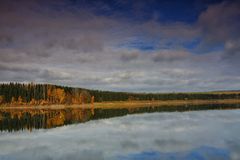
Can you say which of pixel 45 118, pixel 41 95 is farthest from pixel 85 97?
pixel 45 118

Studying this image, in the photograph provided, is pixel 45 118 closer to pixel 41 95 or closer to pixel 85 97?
pixel 41 95

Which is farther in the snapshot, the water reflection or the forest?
the forest

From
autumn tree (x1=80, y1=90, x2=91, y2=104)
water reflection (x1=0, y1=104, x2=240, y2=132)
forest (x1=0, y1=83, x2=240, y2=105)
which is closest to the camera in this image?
water reflection (x1=0, y1=104, x2=240, y2=132)

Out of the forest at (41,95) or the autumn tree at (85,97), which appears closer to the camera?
the forest at (41,95)

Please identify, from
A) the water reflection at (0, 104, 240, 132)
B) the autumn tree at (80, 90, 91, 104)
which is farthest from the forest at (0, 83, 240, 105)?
the water reflection at (0, 104, 240, 132)

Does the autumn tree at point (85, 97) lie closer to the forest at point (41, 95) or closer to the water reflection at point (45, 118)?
the forest at point (41, 95)

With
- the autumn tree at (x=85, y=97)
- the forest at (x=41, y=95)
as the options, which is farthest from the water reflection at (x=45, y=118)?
the autumn tree at (x=85, y=97)

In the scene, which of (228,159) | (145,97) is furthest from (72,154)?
(145,97)

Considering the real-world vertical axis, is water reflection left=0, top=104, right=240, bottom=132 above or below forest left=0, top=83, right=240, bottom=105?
below

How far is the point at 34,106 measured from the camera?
382 ft

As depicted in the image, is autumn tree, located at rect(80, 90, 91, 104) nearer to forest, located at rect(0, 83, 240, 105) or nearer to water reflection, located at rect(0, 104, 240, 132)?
forest, located at rect(0, 83, 240, 105)

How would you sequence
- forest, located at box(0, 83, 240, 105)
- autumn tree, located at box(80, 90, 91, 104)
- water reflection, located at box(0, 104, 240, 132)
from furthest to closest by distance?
autumn tree, located at box(80, 90, 91, 104) < forest, located at box(0, 83, 240, 105) < water reflection, located at box(0, 104, 240, 132)

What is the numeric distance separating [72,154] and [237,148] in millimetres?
9156

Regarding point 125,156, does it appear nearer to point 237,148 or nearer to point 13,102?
Result: point 237,148
